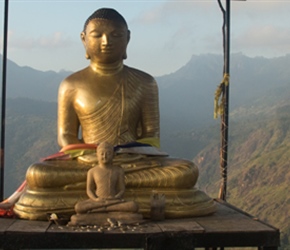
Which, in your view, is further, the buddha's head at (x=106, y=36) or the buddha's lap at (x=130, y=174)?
the buddha's head at (x=106, y=36)

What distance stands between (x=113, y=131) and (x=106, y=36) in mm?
1021

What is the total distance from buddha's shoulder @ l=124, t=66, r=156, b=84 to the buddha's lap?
1.16m

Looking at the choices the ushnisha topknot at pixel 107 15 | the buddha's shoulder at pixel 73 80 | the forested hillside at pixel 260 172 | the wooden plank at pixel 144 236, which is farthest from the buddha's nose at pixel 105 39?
the forested hillside at pixel 260 172

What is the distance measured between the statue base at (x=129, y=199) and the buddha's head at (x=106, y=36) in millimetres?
1639

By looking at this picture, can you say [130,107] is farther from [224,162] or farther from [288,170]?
[288,170]

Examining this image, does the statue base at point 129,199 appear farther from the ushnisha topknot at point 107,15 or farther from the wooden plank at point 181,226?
the ushnisha topknot at point 107,15

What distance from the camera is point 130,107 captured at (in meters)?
6.38

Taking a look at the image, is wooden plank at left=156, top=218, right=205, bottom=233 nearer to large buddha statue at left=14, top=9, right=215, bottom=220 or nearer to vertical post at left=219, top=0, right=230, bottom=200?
large buddha statue at left=14, top=9, right=215, bottom=220

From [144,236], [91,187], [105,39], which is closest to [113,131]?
[105,39]

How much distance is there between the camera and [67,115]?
6441 millimetres

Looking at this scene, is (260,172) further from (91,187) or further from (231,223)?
(91,187)

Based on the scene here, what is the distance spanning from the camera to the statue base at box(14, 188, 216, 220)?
17.6ft

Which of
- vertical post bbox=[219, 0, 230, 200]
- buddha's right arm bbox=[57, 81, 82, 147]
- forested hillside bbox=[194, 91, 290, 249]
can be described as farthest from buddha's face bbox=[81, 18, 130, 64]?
forested hillside bbox=[194, 91, 290, 249]

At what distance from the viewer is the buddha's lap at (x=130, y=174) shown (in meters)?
5.48
